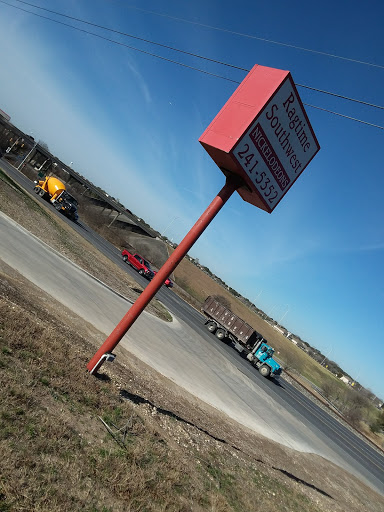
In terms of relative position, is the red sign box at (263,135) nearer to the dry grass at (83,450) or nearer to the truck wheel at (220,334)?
the dry grass at (83,450)

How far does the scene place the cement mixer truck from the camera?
36.6 m

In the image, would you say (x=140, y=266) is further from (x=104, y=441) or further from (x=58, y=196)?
(x=104, y=441)

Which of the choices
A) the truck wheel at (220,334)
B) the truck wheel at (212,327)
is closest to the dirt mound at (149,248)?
the truck wheel at (212,327)

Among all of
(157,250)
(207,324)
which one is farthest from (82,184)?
(207,324)

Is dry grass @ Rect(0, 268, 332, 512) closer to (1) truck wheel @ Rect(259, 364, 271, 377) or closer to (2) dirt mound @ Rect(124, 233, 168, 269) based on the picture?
(1) truck wheel @ Rect(259, 364, 271, 377)

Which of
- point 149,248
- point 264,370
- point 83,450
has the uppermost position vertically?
point 149,248

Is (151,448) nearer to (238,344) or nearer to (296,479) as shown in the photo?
(296,479)

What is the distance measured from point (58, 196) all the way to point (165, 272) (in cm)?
3353

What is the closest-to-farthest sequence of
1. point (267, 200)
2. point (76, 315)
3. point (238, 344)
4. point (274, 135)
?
1. point (274, 135)
2. point (267, 200)
3. point (76, 315)
4. point (238, 344)

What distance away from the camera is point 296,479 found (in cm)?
955

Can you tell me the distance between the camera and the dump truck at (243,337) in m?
28.6

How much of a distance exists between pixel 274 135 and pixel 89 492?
6427 mm

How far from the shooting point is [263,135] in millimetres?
6383

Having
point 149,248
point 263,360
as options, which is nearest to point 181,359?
point 263,360
